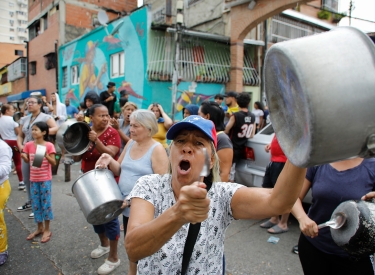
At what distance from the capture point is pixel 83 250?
3676mm

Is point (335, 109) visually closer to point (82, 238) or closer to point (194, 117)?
point (194, 117)

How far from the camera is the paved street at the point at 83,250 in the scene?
10.6ft

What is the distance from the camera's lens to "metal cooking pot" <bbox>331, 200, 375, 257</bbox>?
1.61 m

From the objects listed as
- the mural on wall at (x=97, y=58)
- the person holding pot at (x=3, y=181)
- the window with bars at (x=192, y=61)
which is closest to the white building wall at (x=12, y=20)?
the mural on wall at (x=97, y=58)

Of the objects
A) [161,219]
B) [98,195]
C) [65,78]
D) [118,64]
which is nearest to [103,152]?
[98,195]

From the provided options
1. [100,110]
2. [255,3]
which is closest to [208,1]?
[255,3]

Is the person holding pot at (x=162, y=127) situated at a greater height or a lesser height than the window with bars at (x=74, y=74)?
lesser

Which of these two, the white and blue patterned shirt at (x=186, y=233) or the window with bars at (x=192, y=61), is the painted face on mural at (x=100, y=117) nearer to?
the white and blue patterned shirt at (x=186, y=233)

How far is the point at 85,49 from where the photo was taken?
1573 cm

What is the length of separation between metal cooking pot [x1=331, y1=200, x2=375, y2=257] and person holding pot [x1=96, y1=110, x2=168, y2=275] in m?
1.59

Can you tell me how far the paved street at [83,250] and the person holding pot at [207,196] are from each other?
6.29ft

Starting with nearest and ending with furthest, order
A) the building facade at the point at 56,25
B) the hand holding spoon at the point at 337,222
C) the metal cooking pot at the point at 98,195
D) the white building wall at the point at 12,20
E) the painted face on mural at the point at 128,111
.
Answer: the hand holding spoon at the point at 337,222 < the metal cooking pot at the point at 98,195 < the painted face on mural at the point at 128,111 < the building facade at the point at 56,25 < the white building wall at the point at 12,20

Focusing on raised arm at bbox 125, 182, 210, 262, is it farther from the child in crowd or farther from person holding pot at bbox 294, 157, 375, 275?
the child in crowd

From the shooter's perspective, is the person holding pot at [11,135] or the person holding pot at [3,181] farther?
the person holding pot at [11,135]
